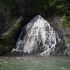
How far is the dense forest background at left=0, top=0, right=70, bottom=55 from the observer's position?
23.8 metres

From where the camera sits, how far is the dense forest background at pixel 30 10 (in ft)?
78.1

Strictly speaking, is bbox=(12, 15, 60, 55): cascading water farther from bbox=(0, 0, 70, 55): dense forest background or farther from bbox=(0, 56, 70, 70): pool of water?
bbox=(0, 56, 70, 70): pool of water

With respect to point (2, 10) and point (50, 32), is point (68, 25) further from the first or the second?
point (2, 10)

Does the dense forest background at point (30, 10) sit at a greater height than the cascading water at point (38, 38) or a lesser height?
greater

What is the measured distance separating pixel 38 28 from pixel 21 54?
4.80 metres

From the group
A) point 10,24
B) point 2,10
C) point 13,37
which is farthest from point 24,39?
point 2,10

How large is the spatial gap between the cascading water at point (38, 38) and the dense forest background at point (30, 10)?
4.34ft

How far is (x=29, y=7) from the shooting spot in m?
26.7

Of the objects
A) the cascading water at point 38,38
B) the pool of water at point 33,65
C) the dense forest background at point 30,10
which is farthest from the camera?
the dense forest background at point 30,10

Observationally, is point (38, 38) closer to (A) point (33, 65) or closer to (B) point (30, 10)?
(B) point (30, 10)

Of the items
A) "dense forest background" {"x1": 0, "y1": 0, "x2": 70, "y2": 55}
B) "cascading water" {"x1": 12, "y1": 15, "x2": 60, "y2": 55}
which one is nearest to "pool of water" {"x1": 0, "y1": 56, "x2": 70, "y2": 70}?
"cascading water" {"x1": 12, "y1": 15, "x2": 60, "y2": 55}

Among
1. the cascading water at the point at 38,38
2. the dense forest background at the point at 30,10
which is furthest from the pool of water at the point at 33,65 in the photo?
the dense forest background at the point at 30,10

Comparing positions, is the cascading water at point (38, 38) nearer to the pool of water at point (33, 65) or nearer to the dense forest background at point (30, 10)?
the dense forest background at point (30, 10)

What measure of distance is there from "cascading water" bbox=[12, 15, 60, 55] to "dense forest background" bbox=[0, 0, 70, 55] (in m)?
1.32
